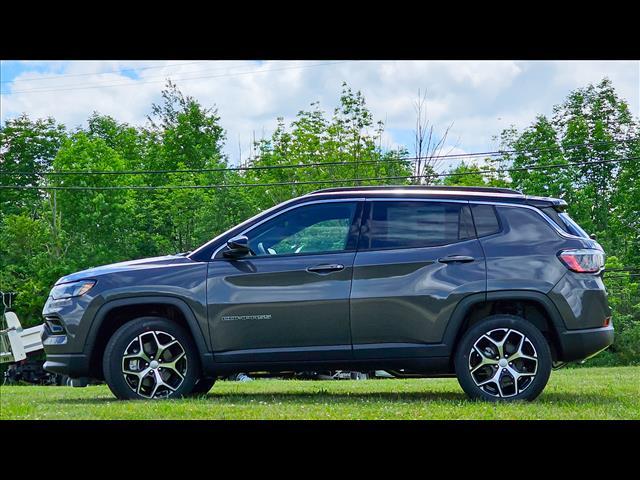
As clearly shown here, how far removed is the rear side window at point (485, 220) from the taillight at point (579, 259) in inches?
23.8

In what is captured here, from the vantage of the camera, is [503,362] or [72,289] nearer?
[503,362]

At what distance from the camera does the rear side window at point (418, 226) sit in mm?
8148

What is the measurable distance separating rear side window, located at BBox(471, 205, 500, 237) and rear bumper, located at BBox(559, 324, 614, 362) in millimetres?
1065

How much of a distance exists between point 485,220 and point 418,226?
1.92 feet

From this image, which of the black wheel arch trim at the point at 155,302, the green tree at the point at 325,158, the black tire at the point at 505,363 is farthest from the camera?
the green tree at the point at 325,158

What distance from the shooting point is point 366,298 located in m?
8.00

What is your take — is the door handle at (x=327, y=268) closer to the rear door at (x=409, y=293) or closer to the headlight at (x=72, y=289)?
the rear door at (x=409, y=293)

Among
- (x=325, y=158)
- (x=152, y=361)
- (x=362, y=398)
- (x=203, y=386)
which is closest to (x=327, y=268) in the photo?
(x=362, y=398)

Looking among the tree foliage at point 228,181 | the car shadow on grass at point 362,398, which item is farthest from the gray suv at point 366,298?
the tree foliage at point 228,181

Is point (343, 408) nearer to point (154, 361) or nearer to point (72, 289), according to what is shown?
point (154, 361)

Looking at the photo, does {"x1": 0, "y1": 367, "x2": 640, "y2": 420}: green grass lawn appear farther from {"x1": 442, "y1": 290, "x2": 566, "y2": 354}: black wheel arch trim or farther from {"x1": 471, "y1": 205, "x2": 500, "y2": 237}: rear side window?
{"x1": 471, "y1": 205, "x2": 500, "y2": 237}: rear side window

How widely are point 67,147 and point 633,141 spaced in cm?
3037

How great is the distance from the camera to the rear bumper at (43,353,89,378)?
848cm
